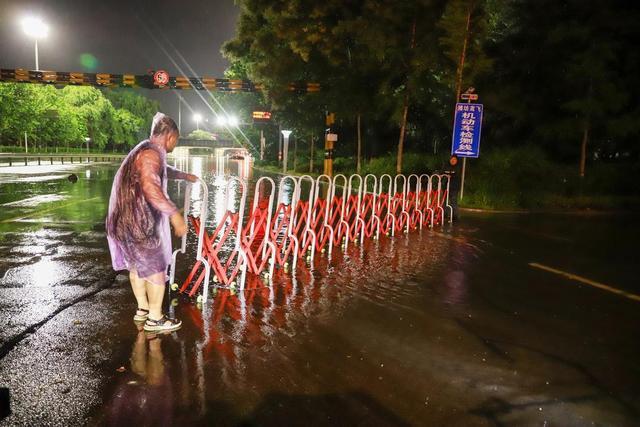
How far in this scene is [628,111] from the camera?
70.5 ft

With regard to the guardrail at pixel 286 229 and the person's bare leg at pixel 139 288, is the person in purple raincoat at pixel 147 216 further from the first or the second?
the guardrail at pixel 286 229

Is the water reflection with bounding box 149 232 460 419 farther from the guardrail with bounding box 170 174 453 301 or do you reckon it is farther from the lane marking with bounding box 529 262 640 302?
the lane marking with bounding box 529 262 640 302

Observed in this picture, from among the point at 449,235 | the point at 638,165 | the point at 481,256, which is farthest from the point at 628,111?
the point at 481,256

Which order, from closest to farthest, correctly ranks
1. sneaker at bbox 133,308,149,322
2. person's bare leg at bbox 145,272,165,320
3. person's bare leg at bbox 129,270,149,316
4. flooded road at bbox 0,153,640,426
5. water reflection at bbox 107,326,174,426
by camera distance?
water reflection at bbox 107,326,174,426 < flooded road at bbox 0,153,640,426 < person's bare leg at bbox 145,272,165,320 < person's bare leg at bbox 129,270,149,316 < sneaker at bbox 133,308,149,322

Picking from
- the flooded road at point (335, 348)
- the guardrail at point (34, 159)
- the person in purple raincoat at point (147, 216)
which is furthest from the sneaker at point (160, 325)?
the guardrail at point (34, 159)

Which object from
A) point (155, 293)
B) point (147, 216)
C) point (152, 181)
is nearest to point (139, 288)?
point (155, 293)

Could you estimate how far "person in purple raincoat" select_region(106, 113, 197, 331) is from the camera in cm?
432

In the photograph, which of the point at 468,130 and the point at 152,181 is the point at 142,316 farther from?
the point at 468,130

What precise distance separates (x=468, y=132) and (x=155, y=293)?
468 inches

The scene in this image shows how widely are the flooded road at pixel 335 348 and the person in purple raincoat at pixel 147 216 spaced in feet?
1.92

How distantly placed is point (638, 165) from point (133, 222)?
23.0m

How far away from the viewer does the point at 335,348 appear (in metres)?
4.52

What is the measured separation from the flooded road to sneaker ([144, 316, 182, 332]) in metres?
0.11

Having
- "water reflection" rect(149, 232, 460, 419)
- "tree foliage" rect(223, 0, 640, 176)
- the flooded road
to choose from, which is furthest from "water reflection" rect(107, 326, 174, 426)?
"tree foliage" rect(223, 0, 640, 176)
